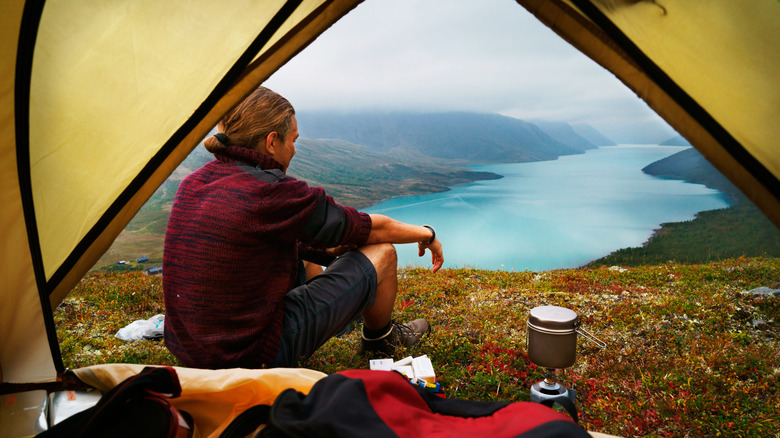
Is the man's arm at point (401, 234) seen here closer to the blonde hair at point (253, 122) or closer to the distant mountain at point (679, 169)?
the blonde hair at point (253, 122)

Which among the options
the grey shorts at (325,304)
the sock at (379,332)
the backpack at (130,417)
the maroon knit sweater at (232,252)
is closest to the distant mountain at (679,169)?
the sock at (379,332)

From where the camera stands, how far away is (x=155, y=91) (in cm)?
284

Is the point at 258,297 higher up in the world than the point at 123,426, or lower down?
higher up

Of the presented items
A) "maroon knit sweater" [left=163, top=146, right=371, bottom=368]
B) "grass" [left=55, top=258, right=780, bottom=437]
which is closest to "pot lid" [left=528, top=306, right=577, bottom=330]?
"grass" [left=55, top=258, right=780, bottom=437]

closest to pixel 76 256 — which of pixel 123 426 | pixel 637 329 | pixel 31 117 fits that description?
pixel 31 117

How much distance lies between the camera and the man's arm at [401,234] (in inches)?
130

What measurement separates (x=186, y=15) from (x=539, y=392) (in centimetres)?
308

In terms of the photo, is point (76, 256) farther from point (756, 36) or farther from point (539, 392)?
point (756, 36)

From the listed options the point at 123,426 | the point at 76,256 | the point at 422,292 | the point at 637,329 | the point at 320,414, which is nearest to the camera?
the point at 320,414

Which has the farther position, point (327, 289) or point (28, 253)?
point (327, 289)

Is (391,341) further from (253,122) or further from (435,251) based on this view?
(253,122)

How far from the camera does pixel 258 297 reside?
9.20 feet

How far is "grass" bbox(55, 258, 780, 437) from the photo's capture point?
3123mm

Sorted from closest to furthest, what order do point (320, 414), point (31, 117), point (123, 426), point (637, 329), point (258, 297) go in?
1. point (320, 414)
2. point (123, 426)
3. point (31, 117)
4. point (258, 297)
5. point (637, 329)
